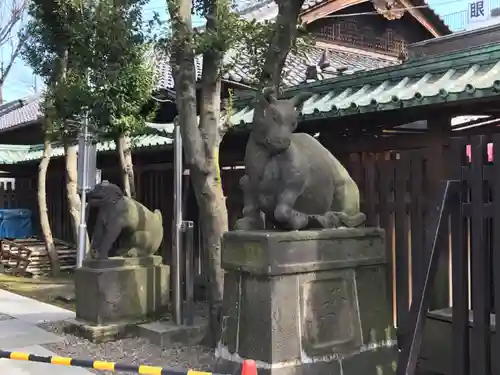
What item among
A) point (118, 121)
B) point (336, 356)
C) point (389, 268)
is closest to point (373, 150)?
point (389, 268)

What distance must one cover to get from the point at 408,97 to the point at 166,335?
4.12 meters

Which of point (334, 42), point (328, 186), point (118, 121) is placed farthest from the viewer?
point (334, 42)

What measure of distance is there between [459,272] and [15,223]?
1509cm

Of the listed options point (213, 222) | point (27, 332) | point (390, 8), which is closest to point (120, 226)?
point (213, 222)

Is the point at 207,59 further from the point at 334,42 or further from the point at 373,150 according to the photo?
the point at 334,42

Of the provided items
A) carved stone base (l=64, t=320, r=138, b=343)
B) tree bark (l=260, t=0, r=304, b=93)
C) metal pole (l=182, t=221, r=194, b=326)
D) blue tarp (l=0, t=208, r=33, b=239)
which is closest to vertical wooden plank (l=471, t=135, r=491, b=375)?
tree bark (l=260, t=0, r=304, b=93)

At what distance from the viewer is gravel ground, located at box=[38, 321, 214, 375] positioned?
22.2 feet

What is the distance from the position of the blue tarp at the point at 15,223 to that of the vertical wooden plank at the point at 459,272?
584 inches

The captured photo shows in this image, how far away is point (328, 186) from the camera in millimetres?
5316

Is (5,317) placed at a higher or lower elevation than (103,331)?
lower

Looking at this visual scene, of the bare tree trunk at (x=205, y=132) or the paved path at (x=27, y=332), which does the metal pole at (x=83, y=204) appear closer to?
the paved path at (x=27, y=332)

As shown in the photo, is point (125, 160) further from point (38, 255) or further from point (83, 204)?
point (38, 255)

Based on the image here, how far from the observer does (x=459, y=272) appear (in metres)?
4.46

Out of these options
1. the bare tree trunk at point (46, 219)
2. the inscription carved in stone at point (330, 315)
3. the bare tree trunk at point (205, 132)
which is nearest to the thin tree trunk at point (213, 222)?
the bare tree trunk at point (205, 132)
